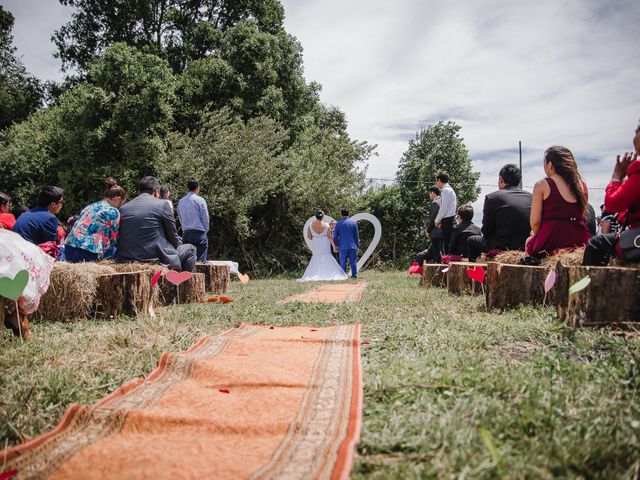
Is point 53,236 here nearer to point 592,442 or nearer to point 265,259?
point 592,442

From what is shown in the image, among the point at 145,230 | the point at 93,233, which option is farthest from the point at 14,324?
the point at 145,230

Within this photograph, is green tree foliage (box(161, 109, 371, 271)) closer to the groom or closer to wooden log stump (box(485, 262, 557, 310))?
the groom

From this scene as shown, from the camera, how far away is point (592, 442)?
1.45 m

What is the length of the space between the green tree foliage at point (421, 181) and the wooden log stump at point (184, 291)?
12.2 metres

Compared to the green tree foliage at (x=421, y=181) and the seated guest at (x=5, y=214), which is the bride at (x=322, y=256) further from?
the seated guest at (x=5, y=214)

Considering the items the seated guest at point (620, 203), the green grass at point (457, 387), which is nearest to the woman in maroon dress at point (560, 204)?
the seated guest at point (620, 203)

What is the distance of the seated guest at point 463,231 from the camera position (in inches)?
289

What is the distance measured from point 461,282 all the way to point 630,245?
2.78m

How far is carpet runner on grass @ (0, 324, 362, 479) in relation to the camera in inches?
58.5

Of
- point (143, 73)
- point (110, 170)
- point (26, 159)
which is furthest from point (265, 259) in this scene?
point (26, 159)

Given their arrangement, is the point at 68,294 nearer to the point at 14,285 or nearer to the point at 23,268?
the point at 23,268

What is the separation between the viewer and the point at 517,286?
13.9ft

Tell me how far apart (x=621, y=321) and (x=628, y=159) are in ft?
4.44

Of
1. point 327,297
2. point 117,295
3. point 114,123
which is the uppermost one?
point 114,123
